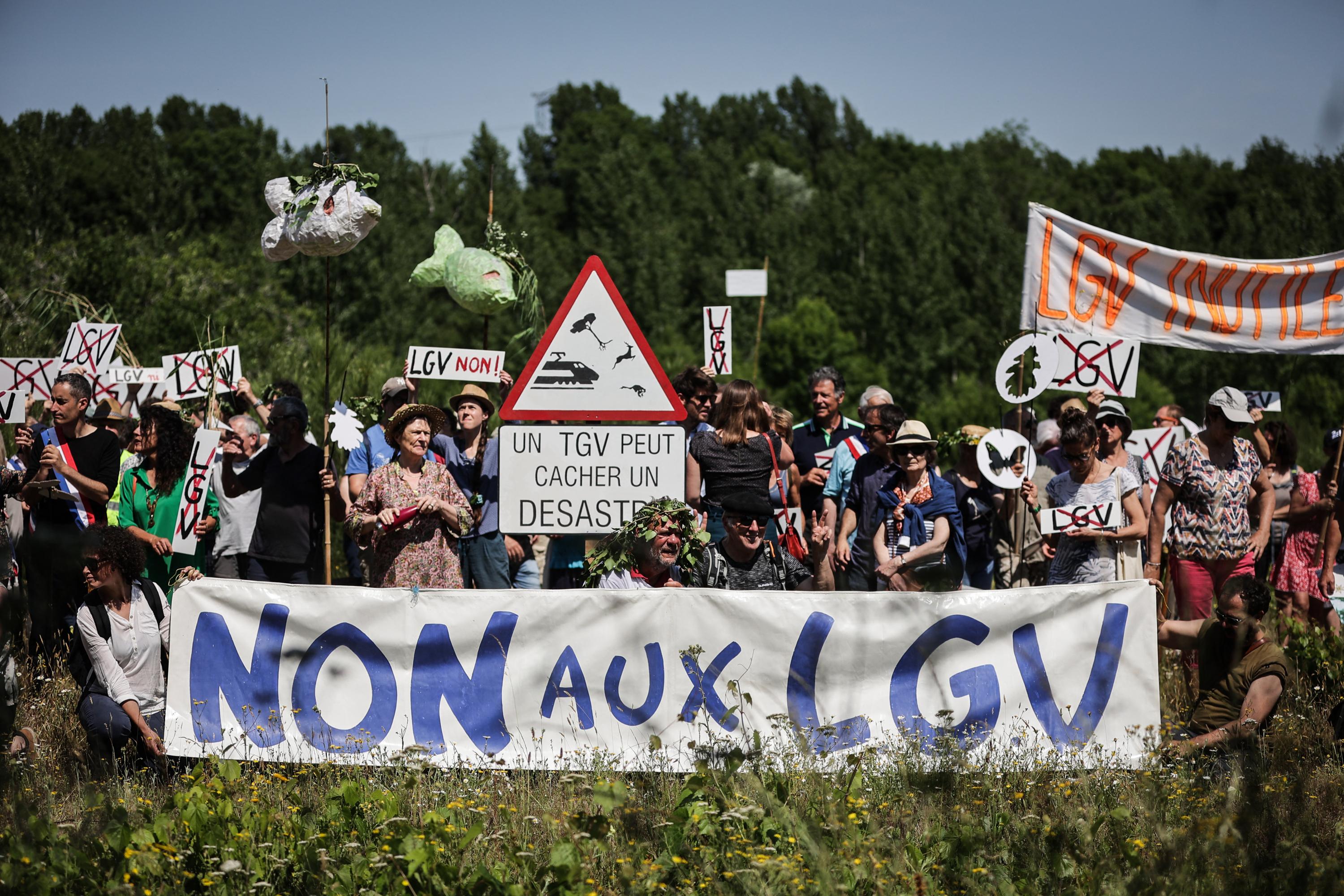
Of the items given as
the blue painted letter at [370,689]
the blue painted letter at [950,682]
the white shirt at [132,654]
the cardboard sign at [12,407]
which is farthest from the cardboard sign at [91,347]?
the blue painted letter at [950,682]

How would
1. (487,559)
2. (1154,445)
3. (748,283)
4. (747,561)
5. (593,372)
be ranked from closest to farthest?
(593,372) → (747,561) → (487,559) → (1154,445) → (748,283)

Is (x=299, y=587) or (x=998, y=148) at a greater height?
(x=998, y=148)

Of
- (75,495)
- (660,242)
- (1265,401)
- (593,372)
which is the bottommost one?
(75,495)

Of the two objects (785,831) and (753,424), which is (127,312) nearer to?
(753,424)

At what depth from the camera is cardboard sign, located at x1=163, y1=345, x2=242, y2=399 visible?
9.04 metres

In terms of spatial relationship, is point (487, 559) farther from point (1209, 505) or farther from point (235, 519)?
point (1209, 505)

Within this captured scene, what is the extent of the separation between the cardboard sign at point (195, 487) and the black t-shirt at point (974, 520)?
15.4ft

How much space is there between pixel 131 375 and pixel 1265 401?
9.98 meters

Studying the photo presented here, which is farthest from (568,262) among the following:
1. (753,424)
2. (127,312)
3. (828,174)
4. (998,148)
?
(753,424)

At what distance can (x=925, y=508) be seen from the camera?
705 cm

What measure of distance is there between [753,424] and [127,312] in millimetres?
21238

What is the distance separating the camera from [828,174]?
71.4 m

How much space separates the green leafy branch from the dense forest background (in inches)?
588

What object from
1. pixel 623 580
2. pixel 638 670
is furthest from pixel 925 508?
pixel 638 670
